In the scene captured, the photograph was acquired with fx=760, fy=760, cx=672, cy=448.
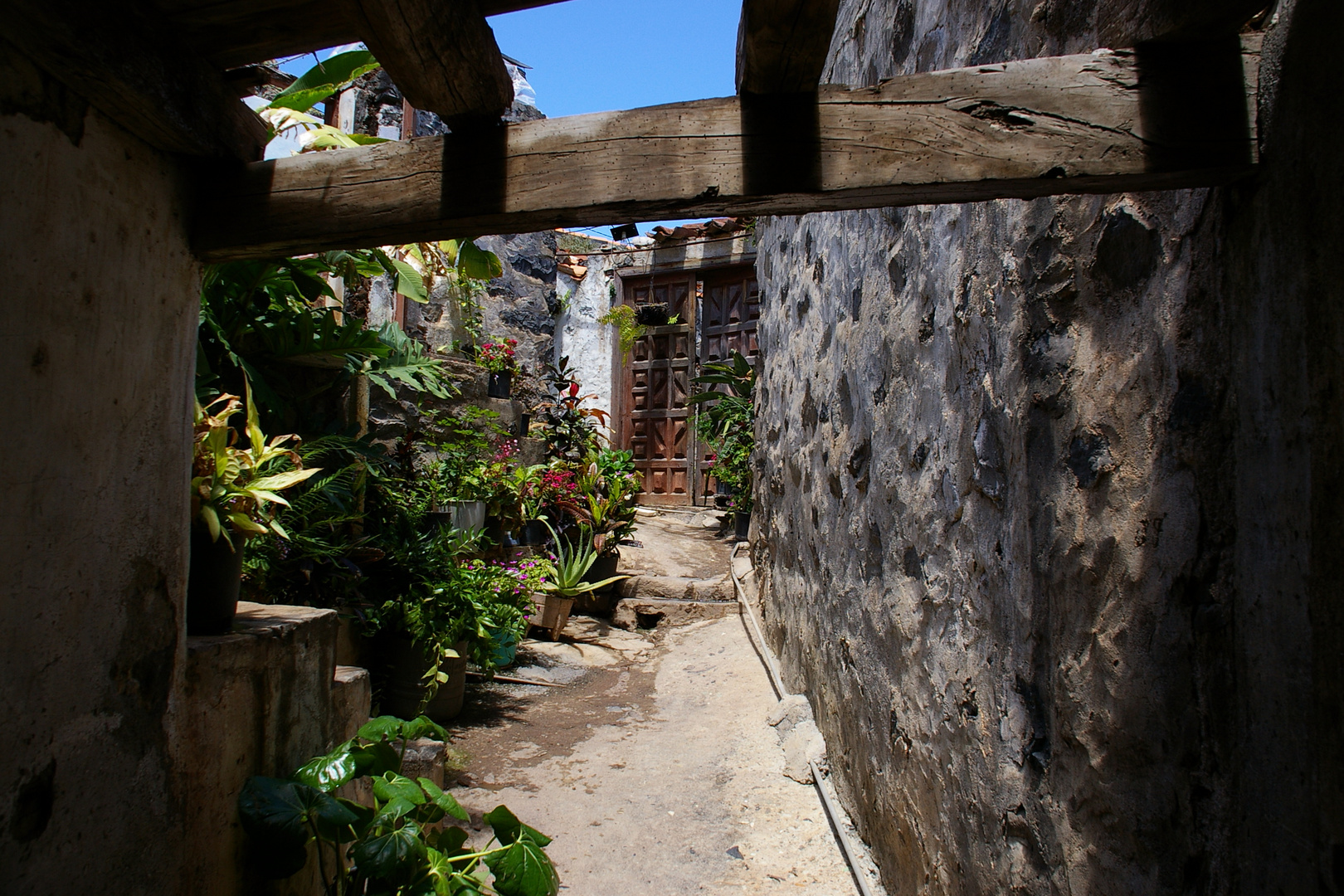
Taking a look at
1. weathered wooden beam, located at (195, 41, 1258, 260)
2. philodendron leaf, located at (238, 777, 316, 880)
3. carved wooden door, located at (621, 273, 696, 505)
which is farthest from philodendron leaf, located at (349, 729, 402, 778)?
carved wooden door, located at (621, 273, 696, 505)

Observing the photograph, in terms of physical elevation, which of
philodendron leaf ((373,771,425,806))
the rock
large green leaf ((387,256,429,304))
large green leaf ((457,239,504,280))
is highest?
large green leaf ((457,239,504,280))

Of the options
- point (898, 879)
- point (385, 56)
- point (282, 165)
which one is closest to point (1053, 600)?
point (898, 879)

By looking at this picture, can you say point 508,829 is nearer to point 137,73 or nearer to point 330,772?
point 330,772

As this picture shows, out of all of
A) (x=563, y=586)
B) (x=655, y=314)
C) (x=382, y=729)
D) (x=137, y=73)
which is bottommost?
(x=563, y=586)

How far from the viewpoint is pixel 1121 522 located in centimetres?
111

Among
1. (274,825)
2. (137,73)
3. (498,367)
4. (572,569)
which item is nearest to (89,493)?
(137,73)

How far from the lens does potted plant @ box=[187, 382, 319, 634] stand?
1.65 metres

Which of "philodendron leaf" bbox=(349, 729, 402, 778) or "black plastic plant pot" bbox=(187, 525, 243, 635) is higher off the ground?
"black plastic plant pot" bbox=(187, 525, 243, 635)

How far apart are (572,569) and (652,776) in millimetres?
2106

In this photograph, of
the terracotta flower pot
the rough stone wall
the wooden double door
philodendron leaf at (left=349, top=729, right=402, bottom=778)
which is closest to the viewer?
the rough stone wall

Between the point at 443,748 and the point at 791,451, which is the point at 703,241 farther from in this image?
the point at 443,748

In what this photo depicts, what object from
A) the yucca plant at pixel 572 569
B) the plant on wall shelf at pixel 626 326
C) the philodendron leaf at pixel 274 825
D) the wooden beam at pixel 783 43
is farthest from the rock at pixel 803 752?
the plant on wall shelf at pixel 626 326

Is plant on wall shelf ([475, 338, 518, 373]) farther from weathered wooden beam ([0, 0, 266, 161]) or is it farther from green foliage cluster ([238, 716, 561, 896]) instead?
weathered wooden beam ([0, 0, 266, 161])

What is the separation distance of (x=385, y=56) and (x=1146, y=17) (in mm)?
1080
